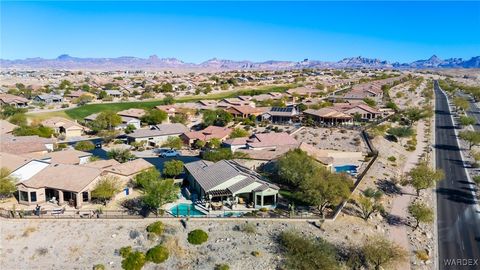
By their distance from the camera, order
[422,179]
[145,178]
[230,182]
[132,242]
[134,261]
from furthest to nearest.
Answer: [422,179], [145,178], [230,182], [132,242], [134,261]

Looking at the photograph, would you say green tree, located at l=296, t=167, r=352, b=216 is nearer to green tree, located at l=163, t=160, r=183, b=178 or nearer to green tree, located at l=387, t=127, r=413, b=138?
green tree, located at l=163, t=160, r=183, b=178

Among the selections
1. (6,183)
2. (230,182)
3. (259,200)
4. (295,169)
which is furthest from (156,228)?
(295,169)

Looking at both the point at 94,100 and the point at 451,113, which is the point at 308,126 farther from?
the point at 94,100

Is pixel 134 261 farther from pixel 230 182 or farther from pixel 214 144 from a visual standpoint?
pixel 214 144

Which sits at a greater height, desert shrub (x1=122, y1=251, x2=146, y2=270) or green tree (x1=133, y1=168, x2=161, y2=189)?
green tree (x1=133, y1=168, x2=161, y2=189)

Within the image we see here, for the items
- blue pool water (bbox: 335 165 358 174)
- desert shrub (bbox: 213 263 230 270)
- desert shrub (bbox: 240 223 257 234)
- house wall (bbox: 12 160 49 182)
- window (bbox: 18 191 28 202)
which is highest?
house wall (bbox: 12 160 49 182)

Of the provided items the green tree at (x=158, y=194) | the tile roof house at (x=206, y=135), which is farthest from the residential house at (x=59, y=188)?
the tile roof house at (x=206, y=135)

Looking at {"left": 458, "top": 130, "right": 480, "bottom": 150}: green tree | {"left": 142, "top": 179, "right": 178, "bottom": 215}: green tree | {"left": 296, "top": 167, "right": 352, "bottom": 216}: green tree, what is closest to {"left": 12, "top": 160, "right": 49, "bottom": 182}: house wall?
{"left": 142, "top": 179, "right": 178, "bottom": 215}: green tree
